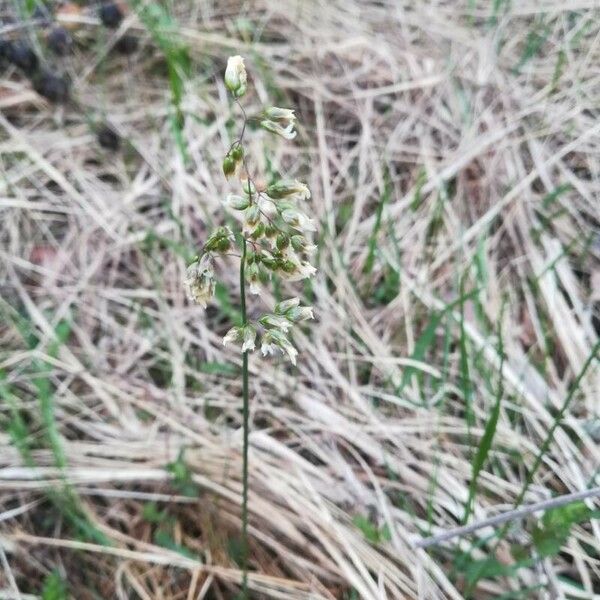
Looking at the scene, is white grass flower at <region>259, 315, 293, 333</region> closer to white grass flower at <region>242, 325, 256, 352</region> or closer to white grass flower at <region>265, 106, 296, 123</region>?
white grass flower at <region>242, 325, 256, 352</region>

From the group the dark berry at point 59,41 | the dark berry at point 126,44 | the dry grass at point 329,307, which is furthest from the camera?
the dark berry at point 126,44

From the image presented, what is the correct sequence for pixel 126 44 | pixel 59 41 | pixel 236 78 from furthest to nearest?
pixel 126 44 → pixel 59 41 → pixel 236 78

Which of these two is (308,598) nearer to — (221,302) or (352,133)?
(221,302)

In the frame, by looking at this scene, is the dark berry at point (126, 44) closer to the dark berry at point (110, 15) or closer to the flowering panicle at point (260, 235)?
the dark berry at point (110, 15)

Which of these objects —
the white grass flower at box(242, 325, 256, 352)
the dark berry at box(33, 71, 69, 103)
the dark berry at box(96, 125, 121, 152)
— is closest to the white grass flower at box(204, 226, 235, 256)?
the white grass flower at box(242, 325, 256, 352)

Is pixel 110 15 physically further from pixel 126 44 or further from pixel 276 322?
pixel 276 322

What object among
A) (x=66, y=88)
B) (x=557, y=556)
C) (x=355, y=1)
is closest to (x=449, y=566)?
(x=557, y=556)

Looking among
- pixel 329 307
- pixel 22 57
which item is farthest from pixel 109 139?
pixel 329 307

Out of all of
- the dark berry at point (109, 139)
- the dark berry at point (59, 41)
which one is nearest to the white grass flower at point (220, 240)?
the dark berry at point (109, 139)
